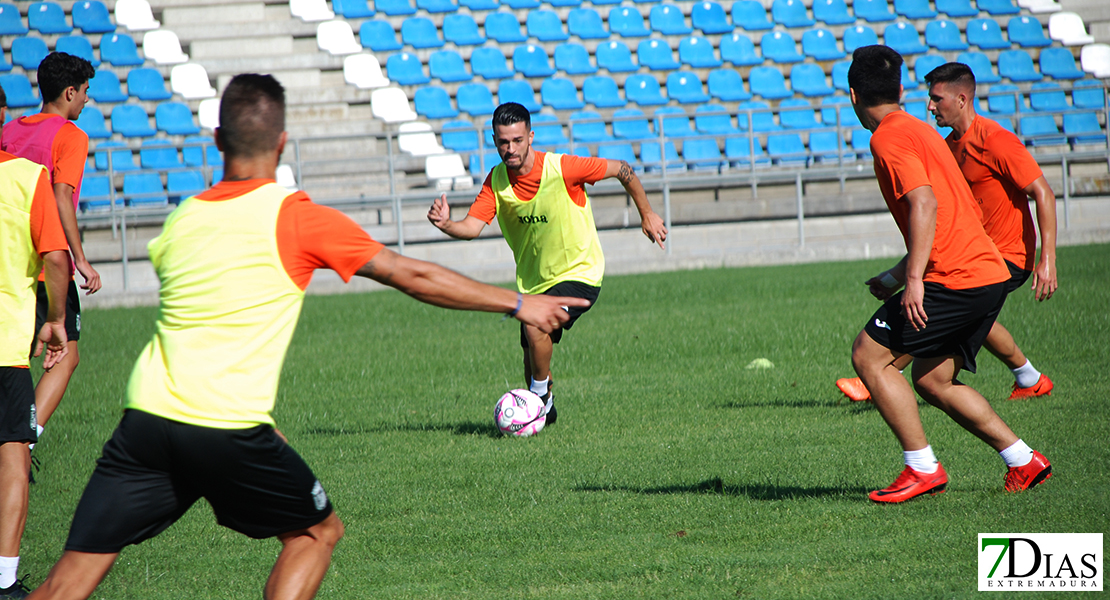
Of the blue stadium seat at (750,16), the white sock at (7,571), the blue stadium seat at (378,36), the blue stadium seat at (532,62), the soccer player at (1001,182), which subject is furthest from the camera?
the blue stadium seat at (750,16)

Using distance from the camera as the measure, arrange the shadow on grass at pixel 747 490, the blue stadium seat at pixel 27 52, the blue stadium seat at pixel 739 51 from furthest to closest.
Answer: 1. the blue stadium seat at pixel 739 51
2. the blue stadium seat at pixel 27 52
3. the shadow on grass at pixel 747 490

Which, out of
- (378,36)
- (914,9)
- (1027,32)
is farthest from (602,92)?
(1027,32)

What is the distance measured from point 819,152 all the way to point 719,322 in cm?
A: 1001

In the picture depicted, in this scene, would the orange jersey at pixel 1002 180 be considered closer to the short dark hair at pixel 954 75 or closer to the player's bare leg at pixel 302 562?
the short dark hair at pixel 954 75

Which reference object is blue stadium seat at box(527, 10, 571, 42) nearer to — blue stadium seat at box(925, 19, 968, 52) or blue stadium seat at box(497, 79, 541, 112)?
blue stadium seat at box(497, 79, 541, 112)

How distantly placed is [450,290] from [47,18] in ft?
79.0

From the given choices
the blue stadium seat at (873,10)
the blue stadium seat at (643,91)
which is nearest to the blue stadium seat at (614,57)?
the blue stadium seat at (643,91)

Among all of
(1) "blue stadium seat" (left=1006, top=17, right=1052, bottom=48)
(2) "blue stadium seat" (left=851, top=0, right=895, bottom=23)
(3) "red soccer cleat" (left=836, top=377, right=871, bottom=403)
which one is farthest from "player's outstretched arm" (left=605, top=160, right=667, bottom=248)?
(1) "blue stadium seat" (left=1006, top=17, right=1052, bottom=48)

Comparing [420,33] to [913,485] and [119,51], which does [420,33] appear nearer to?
[119,51]

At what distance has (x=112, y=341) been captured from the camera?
12.8 meters

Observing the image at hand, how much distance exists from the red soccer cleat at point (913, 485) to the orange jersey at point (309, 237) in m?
3.15

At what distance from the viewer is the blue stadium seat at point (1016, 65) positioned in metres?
24.0

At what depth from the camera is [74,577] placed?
304 cm

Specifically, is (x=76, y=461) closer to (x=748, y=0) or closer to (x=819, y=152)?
(x=819, y=152)
